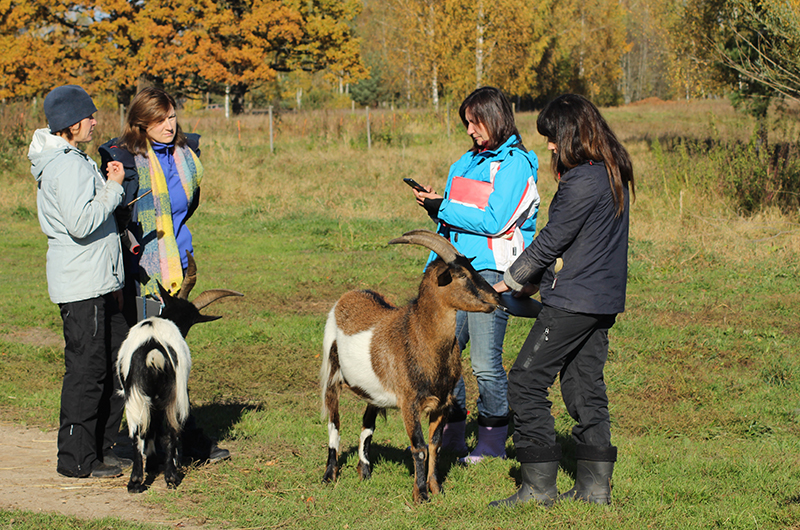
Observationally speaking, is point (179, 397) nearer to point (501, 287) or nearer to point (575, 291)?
point (501, 287)

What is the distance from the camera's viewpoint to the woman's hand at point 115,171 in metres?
4.41

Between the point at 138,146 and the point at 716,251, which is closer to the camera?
the point at 138,146

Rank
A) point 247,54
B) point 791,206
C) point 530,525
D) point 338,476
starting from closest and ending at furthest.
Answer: point 530,525 < point 338,476 < point 791,206 < point 247,54

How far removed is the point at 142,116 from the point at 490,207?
2.36 m

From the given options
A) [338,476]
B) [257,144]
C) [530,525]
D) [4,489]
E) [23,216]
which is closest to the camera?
[530,525]

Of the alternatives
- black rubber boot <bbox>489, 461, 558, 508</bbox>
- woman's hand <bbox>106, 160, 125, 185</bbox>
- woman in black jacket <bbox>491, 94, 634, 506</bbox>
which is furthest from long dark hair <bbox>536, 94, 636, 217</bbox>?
woman's hand <bbox>106, 160, 125, 185</bbox>

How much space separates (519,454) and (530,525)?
1.31 feet

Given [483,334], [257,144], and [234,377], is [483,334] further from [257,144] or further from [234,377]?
[257,144]

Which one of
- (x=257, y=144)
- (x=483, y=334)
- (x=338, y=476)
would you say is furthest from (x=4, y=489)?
(x=257, y=144)

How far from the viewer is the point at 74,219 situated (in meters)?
4.26

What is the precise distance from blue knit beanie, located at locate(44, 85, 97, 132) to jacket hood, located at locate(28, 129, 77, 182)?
0.07 metres

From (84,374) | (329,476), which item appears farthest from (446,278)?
(84,374)

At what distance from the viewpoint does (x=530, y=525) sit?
3.89m

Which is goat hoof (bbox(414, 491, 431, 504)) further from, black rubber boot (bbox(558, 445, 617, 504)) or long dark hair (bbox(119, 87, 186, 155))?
long dark hair (bbox(119, 87, 186, 155))
